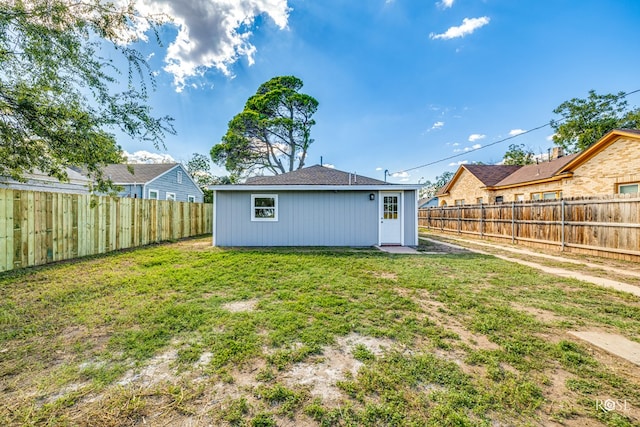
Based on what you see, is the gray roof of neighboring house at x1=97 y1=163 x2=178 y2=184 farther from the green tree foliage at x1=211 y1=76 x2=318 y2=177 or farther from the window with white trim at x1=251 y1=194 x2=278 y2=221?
the window with white trim at x1=251 y1=194 x2=278 y2=221

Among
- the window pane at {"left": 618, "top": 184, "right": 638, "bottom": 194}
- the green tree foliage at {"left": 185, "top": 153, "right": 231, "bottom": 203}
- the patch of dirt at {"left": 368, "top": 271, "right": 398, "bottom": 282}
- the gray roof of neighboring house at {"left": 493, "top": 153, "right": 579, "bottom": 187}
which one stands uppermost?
the green tree foliage at {"left": 185, "top": 153, "right": 231, "bottom": 203}

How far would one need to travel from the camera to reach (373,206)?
958cm

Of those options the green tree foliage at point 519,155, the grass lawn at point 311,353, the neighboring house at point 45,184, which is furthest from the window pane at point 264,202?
the green tree foliage at point 519,155

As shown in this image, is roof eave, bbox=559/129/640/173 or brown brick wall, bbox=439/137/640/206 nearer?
brown brick wall, bbox=439/137/640/206

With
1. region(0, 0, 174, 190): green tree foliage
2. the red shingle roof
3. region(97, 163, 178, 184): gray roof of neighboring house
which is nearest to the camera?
region(0, 0, 174, 190): green tree foliage

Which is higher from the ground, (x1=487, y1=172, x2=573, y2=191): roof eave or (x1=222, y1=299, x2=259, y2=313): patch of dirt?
(x1=487, y1=172, x2=573, y2=191): roof eave

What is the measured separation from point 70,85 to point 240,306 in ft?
14.9

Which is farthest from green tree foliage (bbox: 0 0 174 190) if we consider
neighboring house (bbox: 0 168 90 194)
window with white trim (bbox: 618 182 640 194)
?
window with white trim (bbox: 618 182 640 194)

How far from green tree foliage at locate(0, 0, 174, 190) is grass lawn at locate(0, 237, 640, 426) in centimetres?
233

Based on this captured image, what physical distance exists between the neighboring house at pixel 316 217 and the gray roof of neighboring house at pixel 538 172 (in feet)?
29.2

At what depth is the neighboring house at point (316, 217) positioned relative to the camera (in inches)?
375

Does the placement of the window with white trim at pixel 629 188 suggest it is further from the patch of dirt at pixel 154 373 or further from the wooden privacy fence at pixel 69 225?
the wooden privacy fence at pixel 69 225

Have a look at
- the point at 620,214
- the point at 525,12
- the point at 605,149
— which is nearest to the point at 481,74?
the point at 525,12

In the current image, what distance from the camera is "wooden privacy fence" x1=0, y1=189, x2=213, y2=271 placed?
5.50 m
